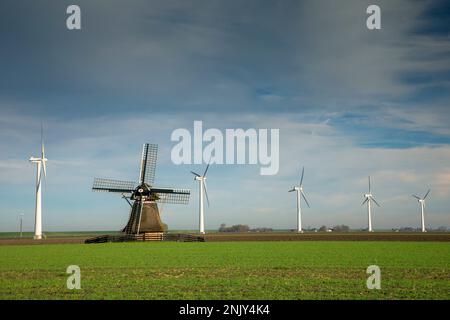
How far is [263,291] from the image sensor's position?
22.2m

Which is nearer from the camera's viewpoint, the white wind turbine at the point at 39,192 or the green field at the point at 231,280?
the green field at the point at 231,280

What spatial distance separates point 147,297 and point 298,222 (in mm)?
116763

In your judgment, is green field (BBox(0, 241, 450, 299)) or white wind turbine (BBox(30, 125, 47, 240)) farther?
white wind turbine (BBox(30, 125, 47, 240))

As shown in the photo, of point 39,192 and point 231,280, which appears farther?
point 39,192

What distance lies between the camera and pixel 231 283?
24.8 meters
